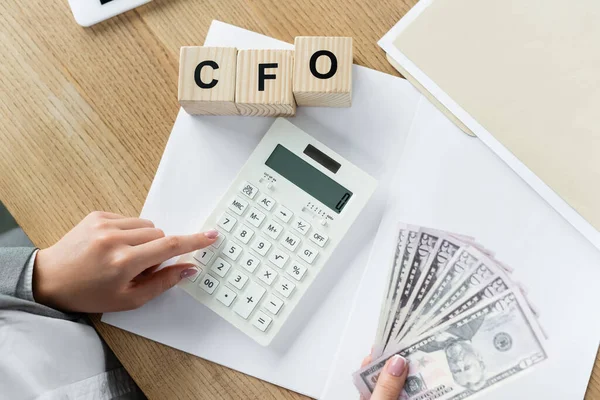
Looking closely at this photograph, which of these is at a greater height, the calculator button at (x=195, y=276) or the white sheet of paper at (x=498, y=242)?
the white sheet of paper at (x=498, y=242)

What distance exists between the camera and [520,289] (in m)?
0.54

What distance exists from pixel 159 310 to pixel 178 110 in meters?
0.22

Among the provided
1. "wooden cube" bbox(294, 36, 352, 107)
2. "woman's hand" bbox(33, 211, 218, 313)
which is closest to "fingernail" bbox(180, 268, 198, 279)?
"woman's hand" bbox(33, 211, 218, 313)

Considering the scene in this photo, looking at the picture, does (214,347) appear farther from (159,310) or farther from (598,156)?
(598,156)

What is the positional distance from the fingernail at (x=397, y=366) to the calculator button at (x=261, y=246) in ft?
0.57

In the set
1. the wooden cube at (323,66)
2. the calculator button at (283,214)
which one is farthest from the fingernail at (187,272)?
the wooden cube at (323,66)

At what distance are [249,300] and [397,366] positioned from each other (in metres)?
0.17

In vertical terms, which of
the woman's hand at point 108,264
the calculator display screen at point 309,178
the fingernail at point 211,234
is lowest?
the woman's hand at point 108,264

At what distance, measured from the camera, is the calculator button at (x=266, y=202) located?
A: 1.84 ft

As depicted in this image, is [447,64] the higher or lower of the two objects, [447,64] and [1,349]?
the higher

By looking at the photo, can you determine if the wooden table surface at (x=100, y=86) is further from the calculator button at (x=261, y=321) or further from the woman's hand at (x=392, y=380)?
the woman's hand at (x=392, y=380)

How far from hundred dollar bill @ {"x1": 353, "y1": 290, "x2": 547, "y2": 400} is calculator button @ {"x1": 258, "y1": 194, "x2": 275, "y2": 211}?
20cm

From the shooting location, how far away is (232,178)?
582 millimetres

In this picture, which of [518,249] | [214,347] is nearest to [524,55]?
[518,249]
